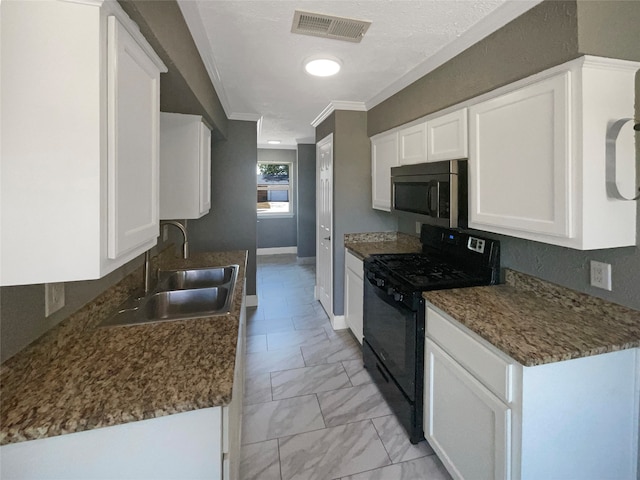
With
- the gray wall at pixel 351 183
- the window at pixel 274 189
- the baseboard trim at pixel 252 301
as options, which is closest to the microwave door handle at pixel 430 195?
the gray wall at pixel 351 183

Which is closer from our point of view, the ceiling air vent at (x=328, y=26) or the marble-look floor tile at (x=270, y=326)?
the ceiling air vent at (x=328, y=26)

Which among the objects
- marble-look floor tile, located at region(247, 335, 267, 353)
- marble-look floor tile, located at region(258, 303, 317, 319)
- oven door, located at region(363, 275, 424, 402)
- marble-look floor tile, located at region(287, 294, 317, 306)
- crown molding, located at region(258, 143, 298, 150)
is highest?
crown molding, located at region(258, 143, 298, 150)

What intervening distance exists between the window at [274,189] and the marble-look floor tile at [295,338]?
4.45 metres

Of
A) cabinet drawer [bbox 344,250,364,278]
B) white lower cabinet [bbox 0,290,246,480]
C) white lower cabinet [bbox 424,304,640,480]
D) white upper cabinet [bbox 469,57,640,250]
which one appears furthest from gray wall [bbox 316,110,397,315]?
white lower cabinet [bbox 0,290,246,480]

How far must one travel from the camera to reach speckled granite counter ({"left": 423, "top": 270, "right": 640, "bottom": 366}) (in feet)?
3.97

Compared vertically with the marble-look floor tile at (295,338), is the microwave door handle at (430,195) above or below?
above

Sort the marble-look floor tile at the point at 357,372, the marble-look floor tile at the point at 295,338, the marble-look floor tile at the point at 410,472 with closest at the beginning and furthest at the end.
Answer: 1. the marble-look floor tile at the point at 410,472
2. the marble-look floor tile at the point at 357,372
3. the marble-look floor tile at the point at 295,338

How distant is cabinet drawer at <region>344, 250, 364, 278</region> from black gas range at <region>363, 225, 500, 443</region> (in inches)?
11.3

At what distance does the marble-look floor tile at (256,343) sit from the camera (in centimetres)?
305

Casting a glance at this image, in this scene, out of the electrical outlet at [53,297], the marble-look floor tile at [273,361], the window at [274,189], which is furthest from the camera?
the window at [274,189]

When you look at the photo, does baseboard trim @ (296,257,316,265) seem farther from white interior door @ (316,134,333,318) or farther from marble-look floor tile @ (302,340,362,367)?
marble-look floor tile @ (302,340,362,367)

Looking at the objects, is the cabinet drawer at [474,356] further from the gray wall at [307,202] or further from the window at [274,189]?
the window at [274,189]

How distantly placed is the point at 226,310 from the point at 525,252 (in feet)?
5.54

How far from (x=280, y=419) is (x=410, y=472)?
846 millimetres
